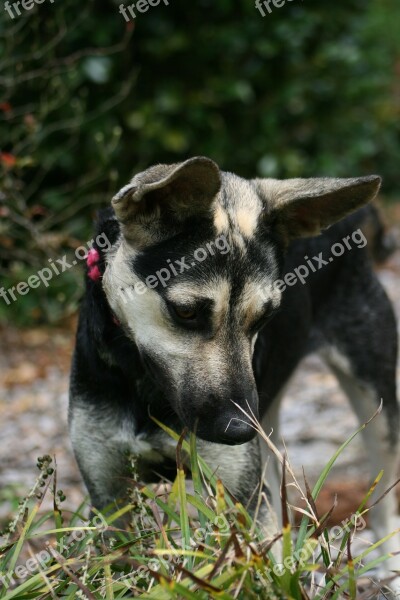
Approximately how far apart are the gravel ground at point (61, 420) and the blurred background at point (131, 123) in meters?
0.02

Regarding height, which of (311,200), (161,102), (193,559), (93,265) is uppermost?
(161,102)

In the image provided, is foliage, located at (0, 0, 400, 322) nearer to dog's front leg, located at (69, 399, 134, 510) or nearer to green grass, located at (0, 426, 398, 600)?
dog's front leg, located at (69, 399, 134, 510)

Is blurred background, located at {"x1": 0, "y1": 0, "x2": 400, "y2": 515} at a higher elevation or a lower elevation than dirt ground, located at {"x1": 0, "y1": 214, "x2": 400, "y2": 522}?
higher

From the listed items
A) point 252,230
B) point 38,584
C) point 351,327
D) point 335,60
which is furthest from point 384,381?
point 335,60

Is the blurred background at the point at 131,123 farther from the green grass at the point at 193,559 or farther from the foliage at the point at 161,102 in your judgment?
the green grass at the point at 193,559

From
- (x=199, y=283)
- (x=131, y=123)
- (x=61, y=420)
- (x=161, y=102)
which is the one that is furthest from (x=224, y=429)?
(x=161, y=102)

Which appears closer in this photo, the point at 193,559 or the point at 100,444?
the point at 193,559

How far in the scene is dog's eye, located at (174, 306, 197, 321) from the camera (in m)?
3.59

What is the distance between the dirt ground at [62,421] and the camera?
20.8ft

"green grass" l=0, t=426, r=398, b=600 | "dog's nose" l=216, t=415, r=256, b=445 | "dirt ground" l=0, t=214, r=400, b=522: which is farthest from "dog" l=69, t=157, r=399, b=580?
"dirt ground" l=0, t=214, r=400, b=522

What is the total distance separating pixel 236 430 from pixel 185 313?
0.50 metres

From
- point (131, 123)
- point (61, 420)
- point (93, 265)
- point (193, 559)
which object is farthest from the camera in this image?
point (131, 123)

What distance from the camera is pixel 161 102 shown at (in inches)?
352

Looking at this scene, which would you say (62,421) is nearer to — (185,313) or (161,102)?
(161,102)
